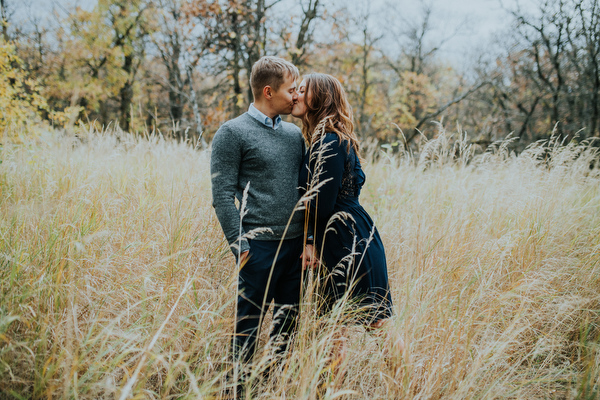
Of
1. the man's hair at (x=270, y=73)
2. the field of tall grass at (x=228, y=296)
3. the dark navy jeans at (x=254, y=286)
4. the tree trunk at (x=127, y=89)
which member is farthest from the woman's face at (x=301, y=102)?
the tree trunk at (x=127, y=89)

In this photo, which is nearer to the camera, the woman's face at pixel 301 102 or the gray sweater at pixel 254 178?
the gray sweater at pixel 254 178

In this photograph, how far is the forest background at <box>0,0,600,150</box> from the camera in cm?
669

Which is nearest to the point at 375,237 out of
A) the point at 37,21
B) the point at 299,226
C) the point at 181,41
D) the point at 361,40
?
the point at 299,226

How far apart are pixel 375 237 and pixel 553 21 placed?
953 cm

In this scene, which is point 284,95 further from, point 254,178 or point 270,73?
point 254,178

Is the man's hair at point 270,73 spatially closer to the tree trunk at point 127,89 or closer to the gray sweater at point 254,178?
the gray sweater at point 254,178

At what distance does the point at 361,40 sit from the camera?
1270cm

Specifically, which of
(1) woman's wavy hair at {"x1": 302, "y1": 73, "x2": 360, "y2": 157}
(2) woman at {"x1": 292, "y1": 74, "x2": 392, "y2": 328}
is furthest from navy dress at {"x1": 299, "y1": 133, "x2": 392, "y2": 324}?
(1) woman's wavy hair at {"x1": 302, "y1": 73, "x2": 360, "y2": 157}

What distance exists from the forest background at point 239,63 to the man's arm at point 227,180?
1070mm

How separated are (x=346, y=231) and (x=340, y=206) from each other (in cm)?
15

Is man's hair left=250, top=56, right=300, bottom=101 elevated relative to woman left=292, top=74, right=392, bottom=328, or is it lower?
elevated

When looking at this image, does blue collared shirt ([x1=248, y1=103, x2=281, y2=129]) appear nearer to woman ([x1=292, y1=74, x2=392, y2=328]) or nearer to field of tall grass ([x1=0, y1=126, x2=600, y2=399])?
woman ([x1=292, y1=74, x2=392, y2=328])

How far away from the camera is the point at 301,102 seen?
72.2 inches

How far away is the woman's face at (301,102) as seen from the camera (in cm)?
182
